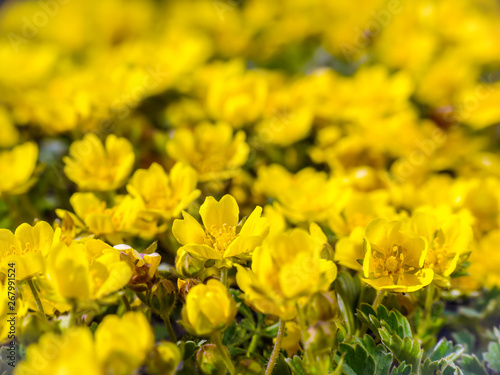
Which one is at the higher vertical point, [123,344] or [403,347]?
[123,344]

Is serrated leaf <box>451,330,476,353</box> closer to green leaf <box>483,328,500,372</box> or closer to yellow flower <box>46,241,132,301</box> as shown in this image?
green leaf <box>483,328,500,372</box>

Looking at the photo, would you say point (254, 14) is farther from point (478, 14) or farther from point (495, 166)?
point (495, 166)

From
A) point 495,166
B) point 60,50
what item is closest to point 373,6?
point 495,166

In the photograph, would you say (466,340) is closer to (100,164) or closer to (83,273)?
(83,273)

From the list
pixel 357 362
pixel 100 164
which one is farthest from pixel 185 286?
pixel 100 164

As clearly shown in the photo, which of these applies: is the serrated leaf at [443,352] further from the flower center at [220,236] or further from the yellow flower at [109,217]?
the yellow flower at [109,217]

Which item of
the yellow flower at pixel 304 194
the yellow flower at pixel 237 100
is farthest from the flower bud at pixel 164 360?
the yellow flower at pixel 237 100
